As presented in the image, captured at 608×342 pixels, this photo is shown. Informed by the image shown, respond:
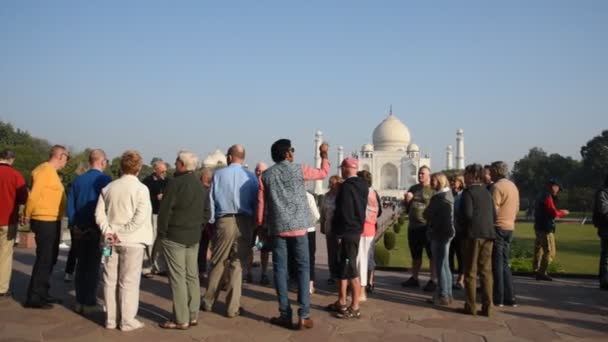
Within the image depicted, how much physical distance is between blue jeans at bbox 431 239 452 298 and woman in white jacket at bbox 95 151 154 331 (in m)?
3.06

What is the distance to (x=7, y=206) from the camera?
5.23m

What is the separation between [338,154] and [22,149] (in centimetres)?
4433

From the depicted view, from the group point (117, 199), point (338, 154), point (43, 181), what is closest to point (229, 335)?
point (117, 199)

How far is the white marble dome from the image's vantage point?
6894 cm

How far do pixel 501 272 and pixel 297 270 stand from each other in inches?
93.4

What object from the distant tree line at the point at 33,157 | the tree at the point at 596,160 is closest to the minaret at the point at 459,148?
the tree at the point at 596,160

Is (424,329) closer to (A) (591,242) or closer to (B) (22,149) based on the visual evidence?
(A) (591,242)

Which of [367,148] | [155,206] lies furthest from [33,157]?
[367,148]

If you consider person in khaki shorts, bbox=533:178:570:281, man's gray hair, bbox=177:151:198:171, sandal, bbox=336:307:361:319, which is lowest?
sandal, bbox=336:307:361:319

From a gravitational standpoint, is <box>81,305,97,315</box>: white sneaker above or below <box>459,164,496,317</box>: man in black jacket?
below

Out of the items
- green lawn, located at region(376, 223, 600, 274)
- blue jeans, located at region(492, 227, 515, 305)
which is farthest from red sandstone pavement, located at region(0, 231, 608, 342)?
green lawn, located at region(376, 223, 600, 274)

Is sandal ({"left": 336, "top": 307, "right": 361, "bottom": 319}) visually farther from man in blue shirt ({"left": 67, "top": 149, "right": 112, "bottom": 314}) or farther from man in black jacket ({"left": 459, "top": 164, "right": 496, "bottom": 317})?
man in blue shirt ({"left": 67, "top": 149, "right": 112, "bottom": 314})

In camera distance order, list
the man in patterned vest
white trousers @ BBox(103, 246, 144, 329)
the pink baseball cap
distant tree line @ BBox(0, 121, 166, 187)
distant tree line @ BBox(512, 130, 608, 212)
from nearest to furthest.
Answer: white trousers @ BBox(103, 246, 144, 329)
the man in patterned vest
the pink baseball cap
distant tree line @ BBox(0, 121, 166, 187)
distant tree line @ BBox(512, 130, 608, 212)

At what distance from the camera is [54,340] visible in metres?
4.09
